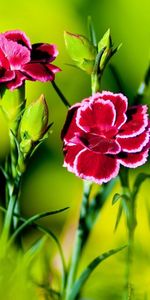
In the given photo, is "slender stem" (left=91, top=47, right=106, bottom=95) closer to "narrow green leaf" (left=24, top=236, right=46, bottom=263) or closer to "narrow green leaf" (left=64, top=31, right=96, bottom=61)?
"narrow green leaf" (left=64, top=31, right=96, bottom=61)

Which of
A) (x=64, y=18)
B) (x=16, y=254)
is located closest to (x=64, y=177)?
(x=64, y=18)

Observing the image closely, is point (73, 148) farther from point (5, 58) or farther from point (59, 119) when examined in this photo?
point (59, 119)

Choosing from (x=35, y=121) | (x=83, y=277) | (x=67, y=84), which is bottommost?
(x=83, y=277)

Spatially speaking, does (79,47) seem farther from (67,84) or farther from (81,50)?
(67,84)

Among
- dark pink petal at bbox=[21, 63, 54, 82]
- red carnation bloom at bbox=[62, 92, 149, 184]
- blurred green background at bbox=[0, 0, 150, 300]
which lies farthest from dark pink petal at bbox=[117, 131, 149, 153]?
blurred green background at bbox=[0, 0, 150, 300]

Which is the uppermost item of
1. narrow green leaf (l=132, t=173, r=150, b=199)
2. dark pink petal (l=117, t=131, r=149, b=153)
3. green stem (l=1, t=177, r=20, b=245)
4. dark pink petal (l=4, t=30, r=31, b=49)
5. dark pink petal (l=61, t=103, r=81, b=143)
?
dark pink petal (l=4, t=30, r=31, b=49)

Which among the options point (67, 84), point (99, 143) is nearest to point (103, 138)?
point (99, 143)

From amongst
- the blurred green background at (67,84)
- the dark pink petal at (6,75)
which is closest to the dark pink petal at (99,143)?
the dark pink petal at (6,75)
